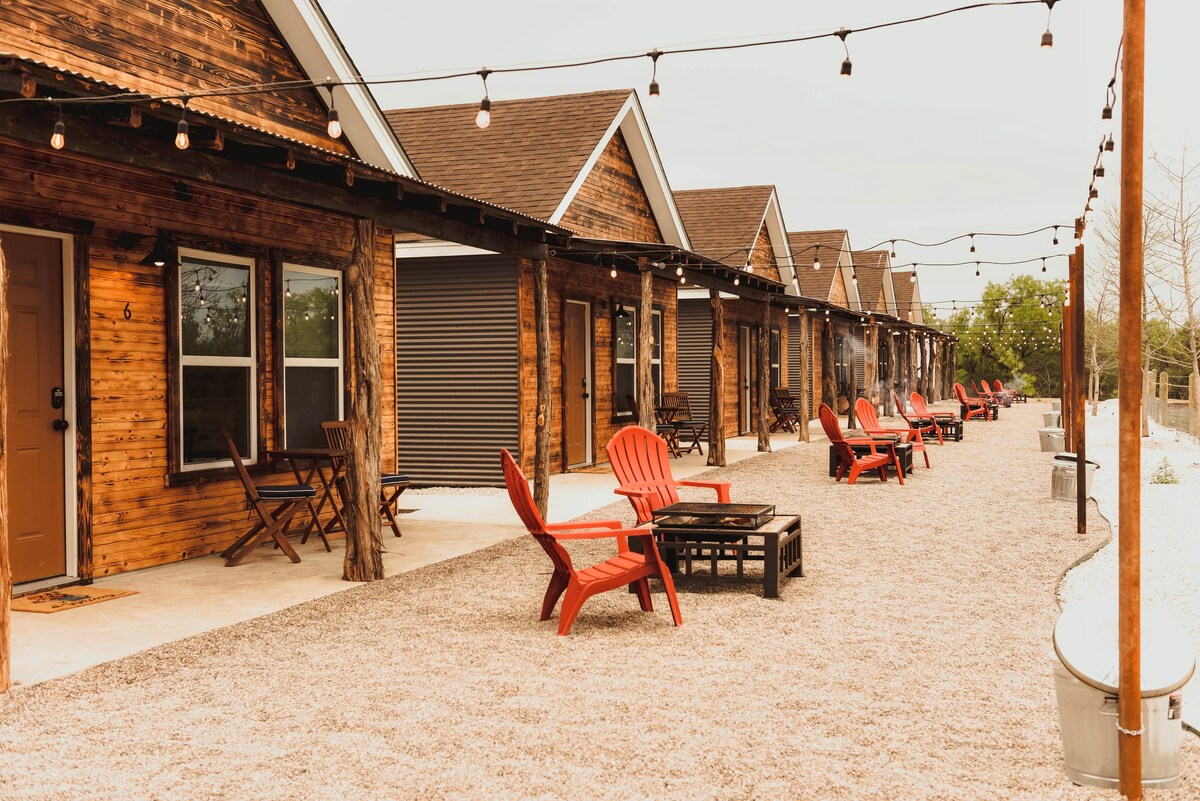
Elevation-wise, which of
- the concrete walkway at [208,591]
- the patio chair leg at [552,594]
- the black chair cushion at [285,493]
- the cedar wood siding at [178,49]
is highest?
the cedar wood siding at [178,49]

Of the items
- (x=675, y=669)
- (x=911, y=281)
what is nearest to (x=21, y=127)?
(x=675, y=669)

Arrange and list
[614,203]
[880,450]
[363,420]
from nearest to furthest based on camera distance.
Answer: [363,420] → [880,450] → [614,203]

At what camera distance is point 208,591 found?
6.90 meters

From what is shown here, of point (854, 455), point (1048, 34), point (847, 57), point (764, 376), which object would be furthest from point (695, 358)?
point (1048, 34)

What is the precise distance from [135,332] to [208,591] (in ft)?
6.28

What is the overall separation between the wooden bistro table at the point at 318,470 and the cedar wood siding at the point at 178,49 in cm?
258

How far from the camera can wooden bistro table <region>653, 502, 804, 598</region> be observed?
6766mm

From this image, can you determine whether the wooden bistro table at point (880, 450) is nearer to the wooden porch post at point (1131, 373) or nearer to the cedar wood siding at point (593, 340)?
the cedar wood siding at point (593, 340)

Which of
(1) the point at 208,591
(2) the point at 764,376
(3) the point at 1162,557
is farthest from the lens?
(2) the point at 764,376

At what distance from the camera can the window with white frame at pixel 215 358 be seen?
7941 millimetres

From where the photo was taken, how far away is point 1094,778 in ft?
11.8

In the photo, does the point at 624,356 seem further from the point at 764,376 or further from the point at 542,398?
the point at 542,398

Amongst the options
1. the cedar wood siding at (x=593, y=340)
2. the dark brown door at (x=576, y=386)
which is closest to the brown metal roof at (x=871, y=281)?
the cedar wood siding at (x=593, y=340)

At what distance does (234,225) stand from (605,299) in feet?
26.2
